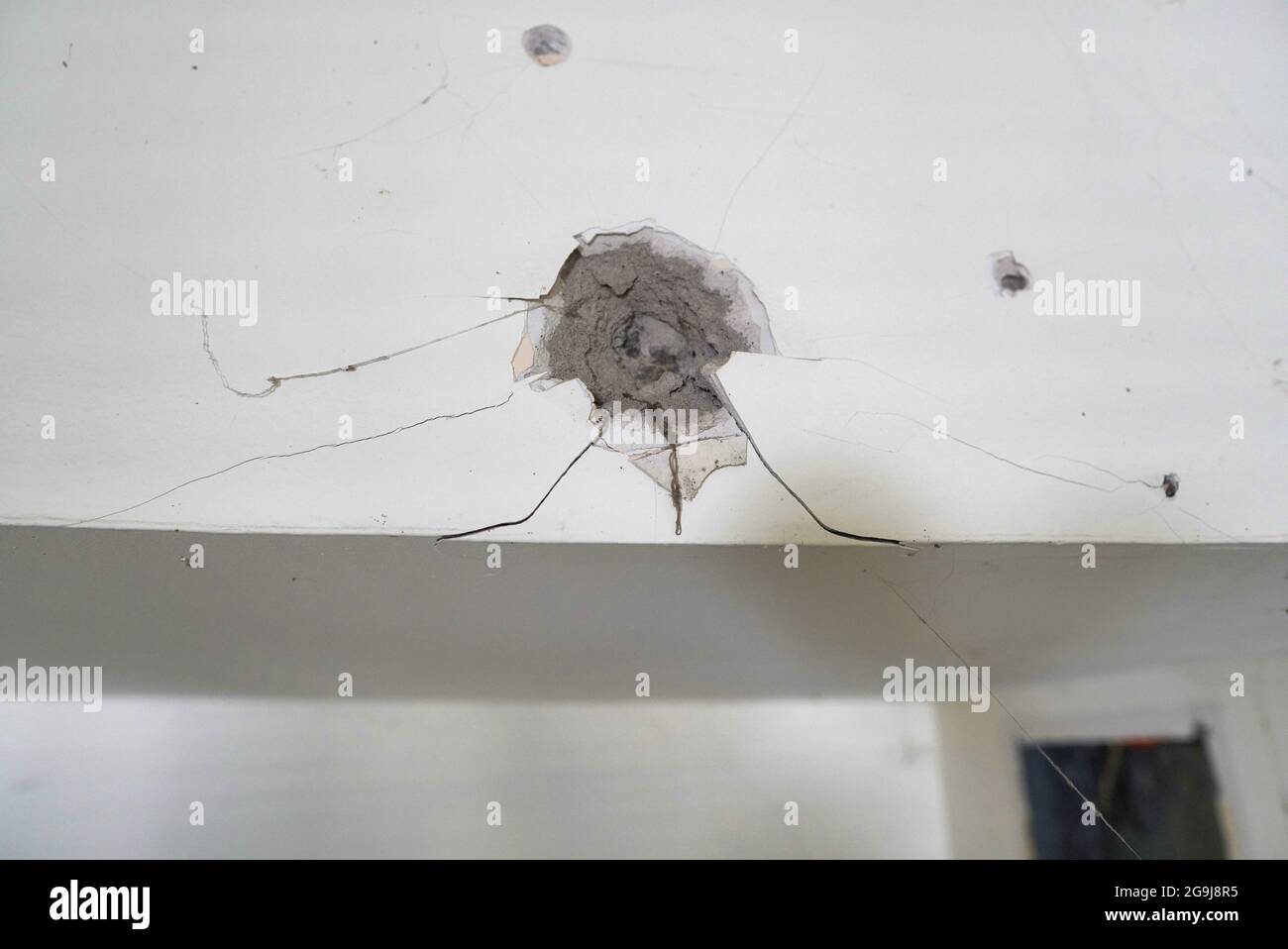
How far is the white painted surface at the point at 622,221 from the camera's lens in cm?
144

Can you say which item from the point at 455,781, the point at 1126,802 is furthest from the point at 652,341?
the point at 1126,802

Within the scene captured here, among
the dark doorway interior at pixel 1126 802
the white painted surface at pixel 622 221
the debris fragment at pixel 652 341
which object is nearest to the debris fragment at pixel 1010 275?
the white painted surface at pixel 622 221

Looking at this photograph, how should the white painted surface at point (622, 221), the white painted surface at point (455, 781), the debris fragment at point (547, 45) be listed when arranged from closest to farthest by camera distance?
the white painted surface at point (455, 781), the white painted surface at point (622, 221), the debris fragment at point (547, 45)

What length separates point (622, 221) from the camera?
4.95ft

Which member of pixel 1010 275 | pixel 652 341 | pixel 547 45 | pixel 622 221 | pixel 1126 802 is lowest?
pixel 1126 802

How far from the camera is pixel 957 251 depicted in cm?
154

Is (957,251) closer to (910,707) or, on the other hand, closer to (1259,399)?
(1259,399)

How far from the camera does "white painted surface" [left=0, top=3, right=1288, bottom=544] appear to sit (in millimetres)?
1438

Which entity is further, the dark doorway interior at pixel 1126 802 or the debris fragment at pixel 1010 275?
the debris fragment at pixel 1010 275

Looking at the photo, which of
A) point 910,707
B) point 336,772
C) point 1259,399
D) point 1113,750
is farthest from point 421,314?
point 1259,399

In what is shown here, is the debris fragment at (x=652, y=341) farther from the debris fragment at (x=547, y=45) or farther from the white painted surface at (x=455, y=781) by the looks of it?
the white painted surface at (x=455, y=781)

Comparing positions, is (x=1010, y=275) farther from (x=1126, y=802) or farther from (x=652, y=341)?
(x=1126, y=802)
